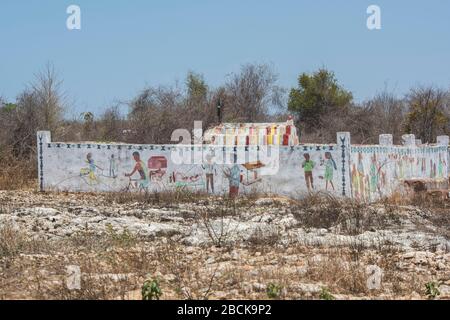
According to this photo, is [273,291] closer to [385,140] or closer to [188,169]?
[188,169]

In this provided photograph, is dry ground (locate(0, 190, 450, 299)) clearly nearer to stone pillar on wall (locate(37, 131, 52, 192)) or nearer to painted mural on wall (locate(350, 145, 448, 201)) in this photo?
Result: painted mural on wall (locate(350, 145, 448, 201))

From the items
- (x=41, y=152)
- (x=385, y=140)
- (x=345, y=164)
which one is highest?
(x=385, y=140)

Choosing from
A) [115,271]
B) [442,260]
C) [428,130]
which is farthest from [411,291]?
[428,130]

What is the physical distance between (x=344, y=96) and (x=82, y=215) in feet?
93.0

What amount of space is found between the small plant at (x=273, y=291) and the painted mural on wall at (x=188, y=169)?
38.2 feet

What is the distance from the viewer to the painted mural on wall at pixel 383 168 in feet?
61.3

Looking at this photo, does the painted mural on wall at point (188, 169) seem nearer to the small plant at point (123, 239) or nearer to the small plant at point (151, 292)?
the small plant at point (123, 239)

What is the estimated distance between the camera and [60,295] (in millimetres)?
6887

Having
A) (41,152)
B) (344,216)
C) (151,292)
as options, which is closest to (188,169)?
(41,152)

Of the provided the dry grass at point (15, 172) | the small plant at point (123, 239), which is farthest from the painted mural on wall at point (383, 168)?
the dry grass at point (15, 172)

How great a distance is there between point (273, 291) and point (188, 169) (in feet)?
42.9

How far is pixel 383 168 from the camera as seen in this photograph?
1994cm
